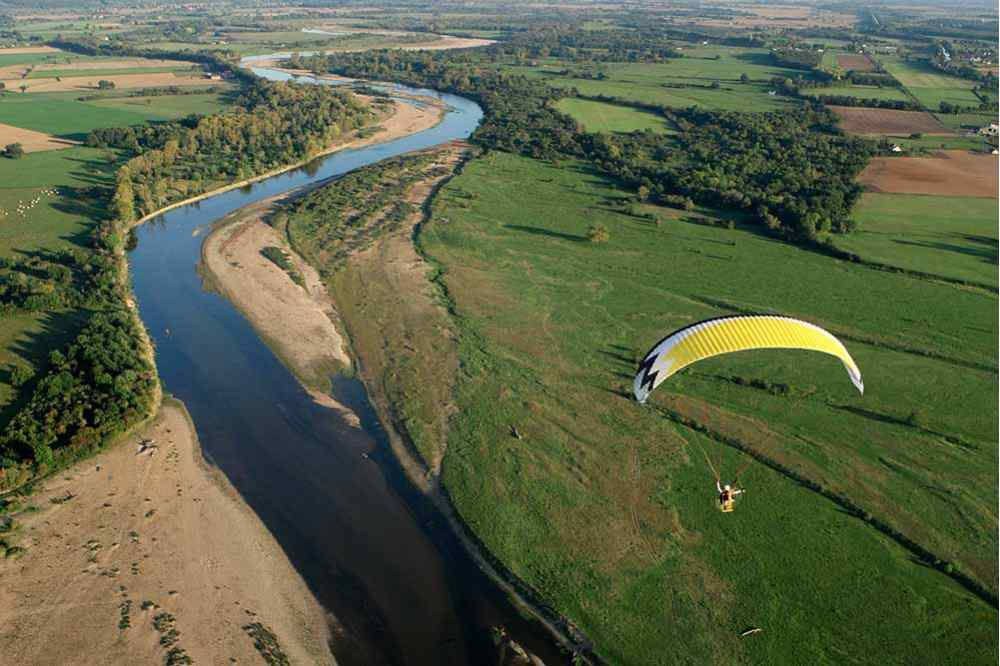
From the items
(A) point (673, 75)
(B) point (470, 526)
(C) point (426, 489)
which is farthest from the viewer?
(A) point (673, 75)

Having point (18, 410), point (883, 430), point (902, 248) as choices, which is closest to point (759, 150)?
point (902, 248)

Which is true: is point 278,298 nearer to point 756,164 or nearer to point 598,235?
point 598,235

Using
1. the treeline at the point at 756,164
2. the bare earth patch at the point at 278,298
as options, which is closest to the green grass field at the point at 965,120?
the treeline at the point at 756,164

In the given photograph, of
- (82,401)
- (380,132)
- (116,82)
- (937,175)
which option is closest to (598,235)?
(82,401)

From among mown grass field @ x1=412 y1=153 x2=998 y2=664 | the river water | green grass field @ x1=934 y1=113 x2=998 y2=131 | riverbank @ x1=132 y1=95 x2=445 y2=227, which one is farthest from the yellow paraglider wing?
green grass field @ x1=934 y1=113 x2=998 y2=131

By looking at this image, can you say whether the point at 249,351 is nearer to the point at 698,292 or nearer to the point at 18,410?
the point at 18,410

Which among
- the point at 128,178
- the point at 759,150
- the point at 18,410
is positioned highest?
the point at 759,150
